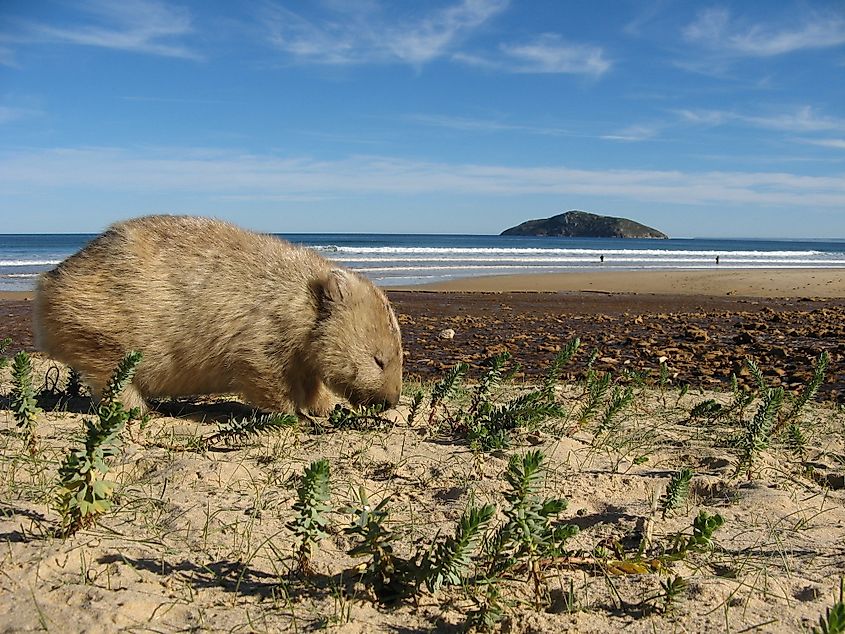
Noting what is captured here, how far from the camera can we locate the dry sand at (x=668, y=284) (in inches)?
812

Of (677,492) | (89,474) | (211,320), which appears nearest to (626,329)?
(211,320)

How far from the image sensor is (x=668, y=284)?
23578 mm

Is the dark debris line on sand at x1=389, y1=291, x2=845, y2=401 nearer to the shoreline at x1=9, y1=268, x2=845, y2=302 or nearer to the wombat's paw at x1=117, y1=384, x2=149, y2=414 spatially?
the wombat's paw at x1=117, y1=384, x2=149, y2=414

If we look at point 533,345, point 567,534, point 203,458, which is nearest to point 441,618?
point 567,534

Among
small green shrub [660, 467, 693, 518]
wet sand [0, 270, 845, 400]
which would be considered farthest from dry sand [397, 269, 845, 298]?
small green shrub [660, 467, 693, 518]

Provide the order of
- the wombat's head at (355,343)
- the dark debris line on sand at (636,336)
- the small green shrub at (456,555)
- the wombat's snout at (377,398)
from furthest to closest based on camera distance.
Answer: the dark debris line on sand at (636,336) → the wombat's snout at (377,398) → the wombat's head at (355,343) → the small green shrub at (456,555)

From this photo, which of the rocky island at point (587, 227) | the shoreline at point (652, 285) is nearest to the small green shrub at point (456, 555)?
the shoreline at point (652, 285)

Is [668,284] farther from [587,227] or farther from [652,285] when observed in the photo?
[587,227]

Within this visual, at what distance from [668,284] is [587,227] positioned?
402 ft

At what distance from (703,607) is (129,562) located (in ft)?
5.84

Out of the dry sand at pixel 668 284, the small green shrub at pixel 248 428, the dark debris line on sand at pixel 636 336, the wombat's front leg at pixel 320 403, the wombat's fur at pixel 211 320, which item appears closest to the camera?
the small green shrub at pixel 248 428

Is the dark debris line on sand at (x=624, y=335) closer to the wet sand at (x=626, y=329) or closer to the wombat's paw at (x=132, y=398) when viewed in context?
the wet sand at (x=626, y=329)

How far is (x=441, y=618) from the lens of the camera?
6.79 ft

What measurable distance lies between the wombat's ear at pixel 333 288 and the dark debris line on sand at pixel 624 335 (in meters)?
2.83
